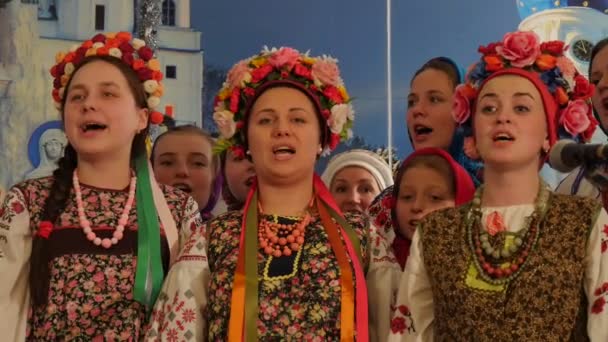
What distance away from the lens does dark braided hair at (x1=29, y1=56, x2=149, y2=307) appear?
2328mm

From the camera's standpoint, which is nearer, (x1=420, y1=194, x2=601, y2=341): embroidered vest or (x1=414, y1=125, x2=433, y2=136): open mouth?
(x1=420, y1=194, x2=601, y2=341): embroidered vest

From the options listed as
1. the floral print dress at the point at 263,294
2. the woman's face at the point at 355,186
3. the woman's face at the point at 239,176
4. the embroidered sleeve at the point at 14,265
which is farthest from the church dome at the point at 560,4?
the embroidered sleeve at the point at 14,265

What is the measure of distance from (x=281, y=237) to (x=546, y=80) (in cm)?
81

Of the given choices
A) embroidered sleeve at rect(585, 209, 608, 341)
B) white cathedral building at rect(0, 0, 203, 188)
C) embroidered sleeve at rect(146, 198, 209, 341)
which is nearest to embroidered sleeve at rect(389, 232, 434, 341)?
embroidered sleeve at rect(585, 209, 608, 341)

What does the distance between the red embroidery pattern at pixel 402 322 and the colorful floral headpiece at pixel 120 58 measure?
3.10 ft

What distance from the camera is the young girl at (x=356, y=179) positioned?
361cm

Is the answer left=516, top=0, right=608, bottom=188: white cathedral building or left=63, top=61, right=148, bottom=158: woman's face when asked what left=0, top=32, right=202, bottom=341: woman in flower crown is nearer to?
left=63, top=61, right=148, bottom=158: woman's face

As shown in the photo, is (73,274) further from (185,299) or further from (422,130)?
(422,130)

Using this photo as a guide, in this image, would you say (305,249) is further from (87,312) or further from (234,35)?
(234,35)

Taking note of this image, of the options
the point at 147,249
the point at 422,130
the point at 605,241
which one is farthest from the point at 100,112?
the point at 605,241

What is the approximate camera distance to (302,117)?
2.38 meters

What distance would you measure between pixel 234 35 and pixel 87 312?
3.79 meters

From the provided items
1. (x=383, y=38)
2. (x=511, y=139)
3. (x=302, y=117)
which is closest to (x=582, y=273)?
(x=511, y=139)

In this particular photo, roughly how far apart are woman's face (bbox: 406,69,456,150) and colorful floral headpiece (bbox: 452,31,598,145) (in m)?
0.75
